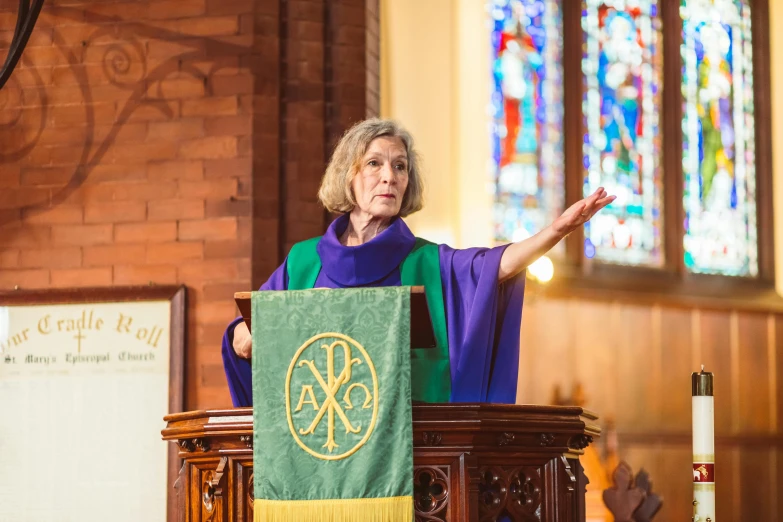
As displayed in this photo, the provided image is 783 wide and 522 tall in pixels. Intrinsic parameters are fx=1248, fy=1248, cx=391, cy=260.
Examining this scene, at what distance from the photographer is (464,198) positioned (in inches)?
298

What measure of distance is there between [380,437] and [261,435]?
0.28 meters

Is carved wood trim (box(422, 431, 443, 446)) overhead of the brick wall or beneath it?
beneath

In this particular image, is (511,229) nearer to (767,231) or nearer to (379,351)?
(767,231)

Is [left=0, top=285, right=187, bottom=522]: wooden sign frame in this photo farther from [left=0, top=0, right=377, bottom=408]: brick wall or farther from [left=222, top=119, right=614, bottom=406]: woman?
[left=222, top=119, right=614, bottom=406]: woman

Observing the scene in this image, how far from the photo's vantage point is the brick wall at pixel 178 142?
5.56m

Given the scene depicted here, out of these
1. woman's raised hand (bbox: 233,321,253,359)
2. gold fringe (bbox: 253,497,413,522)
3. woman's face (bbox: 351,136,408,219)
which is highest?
woman's face (bbox: 351,136,408,219)

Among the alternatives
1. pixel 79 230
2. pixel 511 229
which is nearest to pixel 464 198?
pixel 511 229

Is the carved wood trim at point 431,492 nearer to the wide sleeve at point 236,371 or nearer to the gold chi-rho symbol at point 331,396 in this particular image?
the gold chi-rho symbol at point 331,396

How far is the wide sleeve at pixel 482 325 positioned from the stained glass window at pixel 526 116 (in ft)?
16.1

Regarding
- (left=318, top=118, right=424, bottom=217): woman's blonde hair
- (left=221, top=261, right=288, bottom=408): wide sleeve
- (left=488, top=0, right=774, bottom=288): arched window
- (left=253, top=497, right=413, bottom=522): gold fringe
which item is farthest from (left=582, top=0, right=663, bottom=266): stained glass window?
(left=253, top=497, right=413, bottom=522): gold fringe

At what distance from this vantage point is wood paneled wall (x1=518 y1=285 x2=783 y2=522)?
26.7 ft

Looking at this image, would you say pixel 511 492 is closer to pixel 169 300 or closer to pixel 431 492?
pixel 431 492

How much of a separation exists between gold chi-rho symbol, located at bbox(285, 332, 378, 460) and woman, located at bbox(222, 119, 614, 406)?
0.40 metres

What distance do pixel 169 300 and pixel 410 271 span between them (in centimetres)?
238
